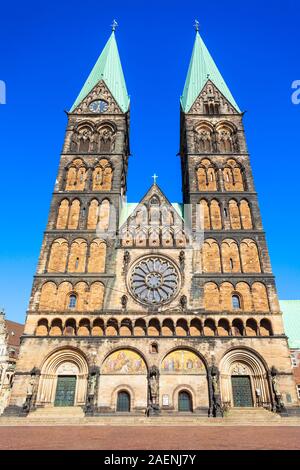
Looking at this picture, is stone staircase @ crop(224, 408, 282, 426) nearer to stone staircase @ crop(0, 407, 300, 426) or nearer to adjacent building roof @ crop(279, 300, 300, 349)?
stone staircase @ crop(0, 407, 300, 426)

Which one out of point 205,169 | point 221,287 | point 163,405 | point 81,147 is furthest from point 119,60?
point 163,405

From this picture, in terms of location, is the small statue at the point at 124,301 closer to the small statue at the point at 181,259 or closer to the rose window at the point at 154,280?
the rose window at the point at 154,280

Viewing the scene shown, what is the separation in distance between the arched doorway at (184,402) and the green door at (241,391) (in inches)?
124

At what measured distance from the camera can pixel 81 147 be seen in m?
33.6

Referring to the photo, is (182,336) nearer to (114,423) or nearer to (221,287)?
(221,287)

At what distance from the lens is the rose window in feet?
85.2

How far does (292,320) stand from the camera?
35.4 m

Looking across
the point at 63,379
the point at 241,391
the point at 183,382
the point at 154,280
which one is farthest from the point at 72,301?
the point at 241,391

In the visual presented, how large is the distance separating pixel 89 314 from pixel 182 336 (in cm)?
705

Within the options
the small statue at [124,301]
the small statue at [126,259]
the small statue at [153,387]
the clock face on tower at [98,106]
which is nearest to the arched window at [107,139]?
the clock face on tower at [98,106]

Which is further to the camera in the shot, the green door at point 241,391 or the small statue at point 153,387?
the green door at point 241,391

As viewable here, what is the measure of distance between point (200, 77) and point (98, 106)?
42.6 ft

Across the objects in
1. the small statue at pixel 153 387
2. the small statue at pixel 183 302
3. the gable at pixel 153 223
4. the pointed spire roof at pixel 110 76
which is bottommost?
the small statue at pixel 153 387

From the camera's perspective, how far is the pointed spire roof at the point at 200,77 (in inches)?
1462
